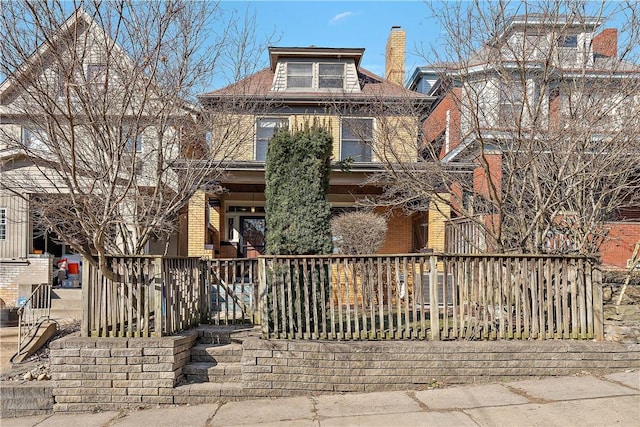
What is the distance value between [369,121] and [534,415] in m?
6.06

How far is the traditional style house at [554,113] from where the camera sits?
639 centimetres

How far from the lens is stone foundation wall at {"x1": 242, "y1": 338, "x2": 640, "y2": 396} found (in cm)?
581

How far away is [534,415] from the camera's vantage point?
469cm

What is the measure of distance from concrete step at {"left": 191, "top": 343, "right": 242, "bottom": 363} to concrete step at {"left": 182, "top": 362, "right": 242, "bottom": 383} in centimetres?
20

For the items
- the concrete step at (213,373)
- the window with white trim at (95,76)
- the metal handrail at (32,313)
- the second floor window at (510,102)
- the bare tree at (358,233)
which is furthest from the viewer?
the bare tree at (358,233)

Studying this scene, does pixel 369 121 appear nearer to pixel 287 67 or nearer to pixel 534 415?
pixel 534 415

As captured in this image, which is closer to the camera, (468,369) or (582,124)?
(468,369)

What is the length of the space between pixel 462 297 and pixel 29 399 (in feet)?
18.6

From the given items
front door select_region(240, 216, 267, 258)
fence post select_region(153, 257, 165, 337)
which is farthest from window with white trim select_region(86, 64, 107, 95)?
front door select_region(240, 216, 267, 258)

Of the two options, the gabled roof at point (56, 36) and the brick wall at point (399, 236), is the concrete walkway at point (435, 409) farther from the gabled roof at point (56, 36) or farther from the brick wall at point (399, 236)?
the brick wall at point (399, 236)

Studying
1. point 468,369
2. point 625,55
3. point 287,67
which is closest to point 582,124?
point 625,55

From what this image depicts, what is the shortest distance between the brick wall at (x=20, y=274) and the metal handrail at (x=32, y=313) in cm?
280

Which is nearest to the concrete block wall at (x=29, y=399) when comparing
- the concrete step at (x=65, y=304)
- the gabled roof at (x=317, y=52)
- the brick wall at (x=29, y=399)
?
the brick wall at (x=29, y=399)

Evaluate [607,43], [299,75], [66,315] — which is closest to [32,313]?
[66,315]
